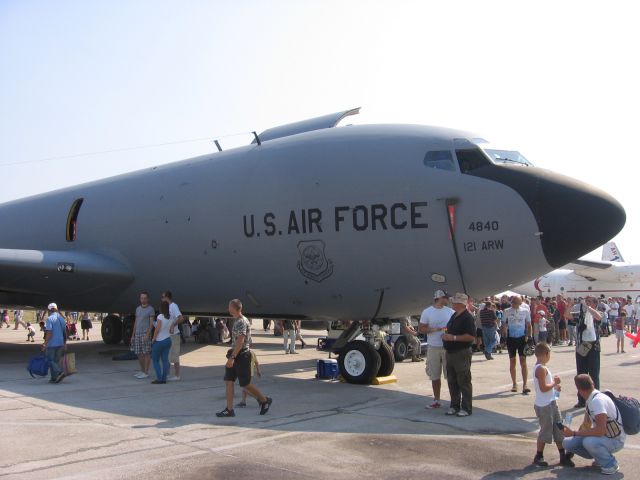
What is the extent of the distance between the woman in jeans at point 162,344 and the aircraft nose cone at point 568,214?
703 centimetres

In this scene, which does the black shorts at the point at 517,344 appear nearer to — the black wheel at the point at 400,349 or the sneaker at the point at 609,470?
the black wheel at the point at 400,349

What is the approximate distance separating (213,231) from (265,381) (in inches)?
133

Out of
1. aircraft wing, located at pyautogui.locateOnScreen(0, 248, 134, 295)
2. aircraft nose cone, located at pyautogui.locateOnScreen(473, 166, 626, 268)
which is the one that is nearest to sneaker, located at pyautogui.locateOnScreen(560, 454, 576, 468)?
aircraft nose cone, located at pyautogui.locateOnScreen(473, 166, 626, 268)

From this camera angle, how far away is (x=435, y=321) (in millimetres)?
10312

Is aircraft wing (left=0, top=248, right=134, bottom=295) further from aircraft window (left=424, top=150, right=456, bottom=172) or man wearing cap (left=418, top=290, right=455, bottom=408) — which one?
man wearing cap (left=418, top=290, right=455, bottom=408)

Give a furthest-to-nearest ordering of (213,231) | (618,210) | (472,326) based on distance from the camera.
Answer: (213,231) < (618,210) < (472,326)

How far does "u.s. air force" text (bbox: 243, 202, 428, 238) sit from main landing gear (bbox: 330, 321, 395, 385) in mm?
2101

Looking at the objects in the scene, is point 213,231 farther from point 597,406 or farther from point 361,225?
point 597,406

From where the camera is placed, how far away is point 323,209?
11938mm

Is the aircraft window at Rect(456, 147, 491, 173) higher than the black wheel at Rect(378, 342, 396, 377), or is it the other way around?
the aircraft window at Rect(456, 147, 491, 173)

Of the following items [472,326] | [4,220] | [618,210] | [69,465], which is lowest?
[69,465]

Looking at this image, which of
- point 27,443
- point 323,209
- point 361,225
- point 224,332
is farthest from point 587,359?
point 224,332

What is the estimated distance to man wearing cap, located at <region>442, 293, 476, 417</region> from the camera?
9.37m

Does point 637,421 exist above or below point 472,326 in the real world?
below
